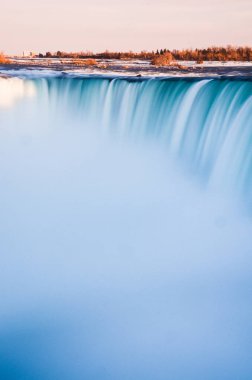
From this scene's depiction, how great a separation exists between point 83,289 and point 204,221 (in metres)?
2.26

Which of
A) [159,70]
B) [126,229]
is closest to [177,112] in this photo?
[126,229]

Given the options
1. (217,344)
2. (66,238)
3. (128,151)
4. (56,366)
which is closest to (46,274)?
(66,238)

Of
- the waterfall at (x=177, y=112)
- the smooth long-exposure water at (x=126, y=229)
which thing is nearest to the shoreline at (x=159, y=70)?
the waterfall at (x=177, y=112)

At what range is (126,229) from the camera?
26.6 ft

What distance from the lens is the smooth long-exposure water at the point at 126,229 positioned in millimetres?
5270

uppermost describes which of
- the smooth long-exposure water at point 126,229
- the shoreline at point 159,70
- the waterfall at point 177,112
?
the shoreline at point 159,70

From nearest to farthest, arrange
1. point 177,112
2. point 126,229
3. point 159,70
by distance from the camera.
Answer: point 126,229, point 177,112, point 159,70

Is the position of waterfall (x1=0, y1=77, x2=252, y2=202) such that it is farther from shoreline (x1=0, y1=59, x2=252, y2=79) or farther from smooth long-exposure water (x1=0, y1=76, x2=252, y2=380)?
shoreline (x1=0, y1=59, x2=252, y2=79)

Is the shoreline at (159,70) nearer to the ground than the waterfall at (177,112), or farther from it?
farther from it

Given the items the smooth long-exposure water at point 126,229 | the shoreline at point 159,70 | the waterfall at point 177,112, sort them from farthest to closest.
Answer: the shoreline at point 159,70 < the waterfall at point 177,112 < the smooth long-exposure water at point 126,229

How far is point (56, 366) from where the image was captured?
508 centimetres

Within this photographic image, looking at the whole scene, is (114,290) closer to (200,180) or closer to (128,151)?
(200,180)

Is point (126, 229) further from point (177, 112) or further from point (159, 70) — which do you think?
point (159, 70)

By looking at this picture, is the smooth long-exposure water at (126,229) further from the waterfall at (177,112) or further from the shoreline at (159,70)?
the shoreline at (159,70)
